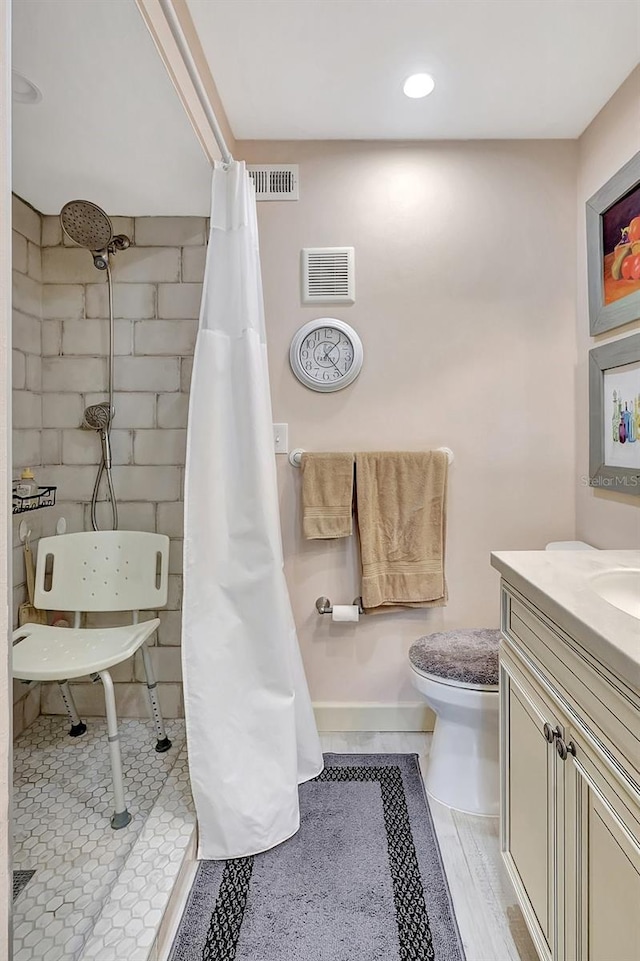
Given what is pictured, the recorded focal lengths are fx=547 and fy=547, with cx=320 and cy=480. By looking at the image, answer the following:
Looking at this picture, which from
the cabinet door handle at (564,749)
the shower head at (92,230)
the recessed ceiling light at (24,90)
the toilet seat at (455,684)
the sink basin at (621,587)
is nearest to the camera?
the cabinet door handle at (564,749)

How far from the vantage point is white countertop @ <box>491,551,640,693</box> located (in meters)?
0.80

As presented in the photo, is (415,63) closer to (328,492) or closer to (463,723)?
(328,492)

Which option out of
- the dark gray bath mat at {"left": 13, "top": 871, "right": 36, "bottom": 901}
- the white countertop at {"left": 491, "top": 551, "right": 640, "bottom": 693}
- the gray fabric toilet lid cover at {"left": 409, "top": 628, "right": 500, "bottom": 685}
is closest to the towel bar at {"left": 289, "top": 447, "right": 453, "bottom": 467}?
the gray fabric toilet lid cover at {"left": 409, "top": 628, "right": 500, "bottom": 685}

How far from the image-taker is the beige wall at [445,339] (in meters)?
2.15

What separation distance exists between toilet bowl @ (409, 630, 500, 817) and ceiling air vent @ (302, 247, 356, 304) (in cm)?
138

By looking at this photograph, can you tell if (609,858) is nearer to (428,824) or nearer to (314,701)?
(428,824)

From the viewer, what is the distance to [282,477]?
2211 millimetres

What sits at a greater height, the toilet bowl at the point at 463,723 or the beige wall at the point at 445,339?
the beige wall at the point at 445,339

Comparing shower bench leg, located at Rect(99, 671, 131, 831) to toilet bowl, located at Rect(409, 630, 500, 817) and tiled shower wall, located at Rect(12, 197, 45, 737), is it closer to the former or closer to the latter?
tiled shower wall, located at Rect(12, 197, 45, 737)

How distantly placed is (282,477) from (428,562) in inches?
26.4

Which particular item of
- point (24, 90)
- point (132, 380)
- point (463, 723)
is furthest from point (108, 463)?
point (463, 723)

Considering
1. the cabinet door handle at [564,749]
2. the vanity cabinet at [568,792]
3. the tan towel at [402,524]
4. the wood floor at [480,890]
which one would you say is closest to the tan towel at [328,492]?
the tan towel at [402,524]

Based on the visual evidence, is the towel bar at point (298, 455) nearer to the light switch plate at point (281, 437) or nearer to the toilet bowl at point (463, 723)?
the light switch plate at point (281, 437)

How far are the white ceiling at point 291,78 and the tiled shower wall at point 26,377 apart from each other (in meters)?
0.16
